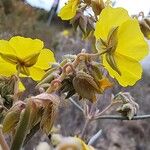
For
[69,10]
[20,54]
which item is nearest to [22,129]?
[20,54]

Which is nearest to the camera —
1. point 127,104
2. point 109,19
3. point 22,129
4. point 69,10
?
point 22,129

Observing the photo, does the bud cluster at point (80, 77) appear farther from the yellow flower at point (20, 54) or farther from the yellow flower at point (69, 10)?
the yellow flower at point (69, 10)

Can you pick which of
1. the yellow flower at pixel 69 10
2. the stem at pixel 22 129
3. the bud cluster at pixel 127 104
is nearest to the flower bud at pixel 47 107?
the stem at pixel 22 129

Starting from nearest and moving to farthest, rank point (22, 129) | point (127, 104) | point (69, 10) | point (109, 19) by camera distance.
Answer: point (22, 129) < point (109, 19) < point (69, 10) < point (127, 104)

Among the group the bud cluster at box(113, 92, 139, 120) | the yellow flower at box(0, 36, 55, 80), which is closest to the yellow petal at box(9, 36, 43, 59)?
the yellow flower at box(0, 36, 55, 80)

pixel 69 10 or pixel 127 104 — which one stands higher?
pixel 69 10

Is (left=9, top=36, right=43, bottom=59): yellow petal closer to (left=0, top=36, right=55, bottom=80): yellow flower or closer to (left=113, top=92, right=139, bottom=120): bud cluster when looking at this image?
(left=0, top=36, right=55, bottom=80): yellow flower

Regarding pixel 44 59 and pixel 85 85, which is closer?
pixel 85 85

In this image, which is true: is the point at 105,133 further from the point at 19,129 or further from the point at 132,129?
the point at 19,129

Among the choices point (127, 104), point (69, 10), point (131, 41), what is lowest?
point (127, 104)

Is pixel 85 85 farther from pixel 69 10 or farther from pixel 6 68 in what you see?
pixel 69 10
